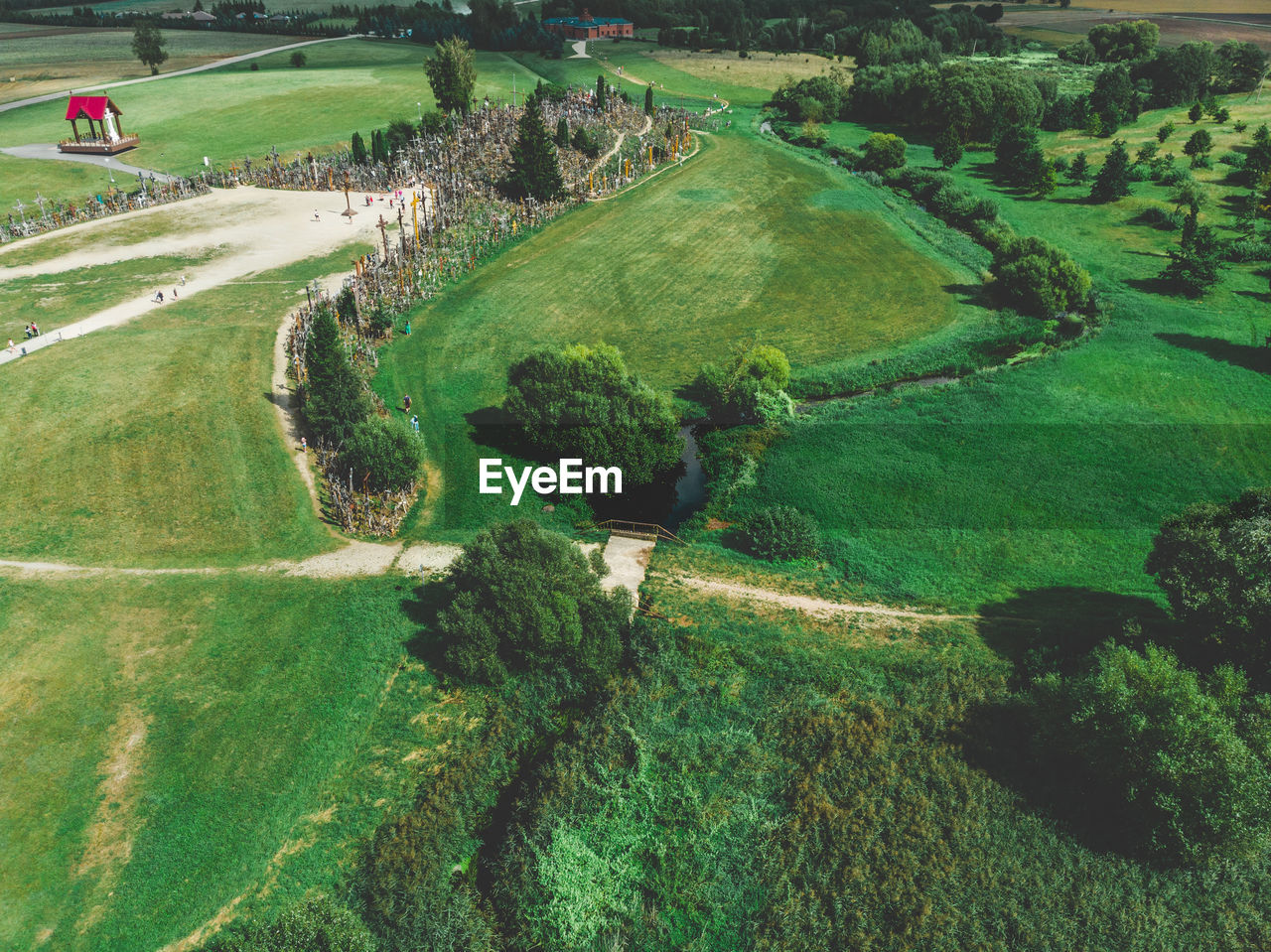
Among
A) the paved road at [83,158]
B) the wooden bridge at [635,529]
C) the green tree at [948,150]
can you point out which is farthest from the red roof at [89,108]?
the green tree at [948,150]

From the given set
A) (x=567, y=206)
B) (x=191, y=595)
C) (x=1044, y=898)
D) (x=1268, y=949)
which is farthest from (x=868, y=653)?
(x=567, y=206)

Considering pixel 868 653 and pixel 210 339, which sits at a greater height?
pixel 210 339

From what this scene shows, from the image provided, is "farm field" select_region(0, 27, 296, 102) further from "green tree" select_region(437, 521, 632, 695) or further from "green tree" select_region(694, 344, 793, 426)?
"green tree" select_region(437, 521, 632, 695)

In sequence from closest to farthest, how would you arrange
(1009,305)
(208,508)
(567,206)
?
(208,508)
(1009,305)
(567,206)

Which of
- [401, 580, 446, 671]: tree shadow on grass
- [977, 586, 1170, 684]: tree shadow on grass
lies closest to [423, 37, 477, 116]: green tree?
[401, 580, 446, 671]: tree shadow on grass

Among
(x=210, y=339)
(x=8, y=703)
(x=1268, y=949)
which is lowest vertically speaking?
(x=1268, y=949)

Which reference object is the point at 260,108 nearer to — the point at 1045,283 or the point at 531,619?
the point at 1045,283

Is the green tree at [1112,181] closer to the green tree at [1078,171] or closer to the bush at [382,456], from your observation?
the green tree at [1078,171]

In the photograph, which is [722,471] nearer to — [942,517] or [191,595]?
[942,517]
